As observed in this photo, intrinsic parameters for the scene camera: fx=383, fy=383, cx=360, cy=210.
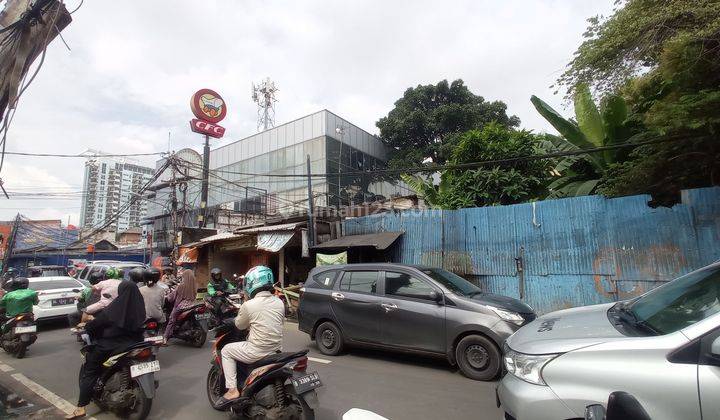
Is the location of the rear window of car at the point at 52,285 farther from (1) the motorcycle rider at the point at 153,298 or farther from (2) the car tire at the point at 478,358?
(2) the car tire at the point at 478,358

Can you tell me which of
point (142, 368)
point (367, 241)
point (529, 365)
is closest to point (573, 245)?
point (367, 241)

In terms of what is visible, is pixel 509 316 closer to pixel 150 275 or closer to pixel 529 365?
pixel 529 365

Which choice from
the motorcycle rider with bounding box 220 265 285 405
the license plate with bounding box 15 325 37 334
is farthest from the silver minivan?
the license plate with bounding box 15 325 37 334

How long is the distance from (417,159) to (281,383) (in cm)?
2392

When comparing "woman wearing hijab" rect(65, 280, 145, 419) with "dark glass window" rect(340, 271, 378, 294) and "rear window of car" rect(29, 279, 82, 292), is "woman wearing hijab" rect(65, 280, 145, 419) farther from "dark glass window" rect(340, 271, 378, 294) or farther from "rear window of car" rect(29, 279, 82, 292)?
"rear window of car" rect(29, 279, 82, 292)

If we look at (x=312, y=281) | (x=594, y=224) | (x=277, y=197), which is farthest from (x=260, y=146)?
(x=594, y=224)

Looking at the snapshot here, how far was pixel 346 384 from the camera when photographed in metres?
5.29

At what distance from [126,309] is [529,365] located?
13.8ft

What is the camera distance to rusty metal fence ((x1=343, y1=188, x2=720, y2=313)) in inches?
280

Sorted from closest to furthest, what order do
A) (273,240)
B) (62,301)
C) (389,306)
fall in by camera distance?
(389,306), (62,301), (273,240)

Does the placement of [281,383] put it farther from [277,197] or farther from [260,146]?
[260,146]

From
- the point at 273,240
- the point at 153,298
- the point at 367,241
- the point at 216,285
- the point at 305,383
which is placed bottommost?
the point at 305,383

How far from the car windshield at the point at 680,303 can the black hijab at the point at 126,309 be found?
496 cm

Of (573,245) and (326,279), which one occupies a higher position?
(573,245)
